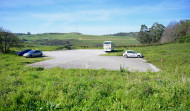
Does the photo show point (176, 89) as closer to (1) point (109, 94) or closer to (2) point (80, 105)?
(1) point (109, 94)

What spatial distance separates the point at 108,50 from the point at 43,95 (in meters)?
30.4

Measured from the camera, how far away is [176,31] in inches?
2736

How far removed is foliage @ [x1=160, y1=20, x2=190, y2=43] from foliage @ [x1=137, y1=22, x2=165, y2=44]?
3786 mm

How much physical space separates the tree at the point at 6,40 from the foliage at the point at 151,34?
7229 cm

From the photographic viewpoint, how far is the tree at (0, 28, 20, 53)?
89.2 ft

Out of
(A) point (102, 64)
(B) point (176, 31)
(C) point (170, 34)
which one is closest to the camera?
(A) point (102, 64)

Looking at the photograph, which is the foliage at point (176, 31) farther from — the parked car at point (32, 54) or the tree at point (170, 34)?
the parked car at point (32, 54)

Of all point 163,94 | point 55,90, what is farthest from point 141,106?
point 55,90

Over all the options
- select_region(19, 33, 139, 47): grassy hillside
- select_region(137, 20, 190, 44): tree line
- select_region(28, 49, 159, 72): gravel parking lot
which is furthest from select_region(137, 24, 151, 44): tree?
select_region(28, 49, 159, 72): gravel parking lot

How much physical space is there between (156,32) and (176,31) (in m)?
12.0

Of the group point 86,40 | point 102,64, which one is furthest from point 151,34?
point 102,64

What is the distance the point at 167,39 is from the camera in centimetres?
7219

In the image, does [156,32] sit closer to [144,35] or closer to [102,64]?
[144,35]

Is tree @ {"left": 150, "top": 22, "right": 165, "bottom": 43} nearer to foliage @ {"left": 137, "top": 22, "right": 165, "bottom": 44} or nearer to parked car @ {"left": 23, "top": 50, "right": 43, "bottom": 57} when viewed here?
foliage @ {"left": 137, "top": 22, "right": 165, "bottom": 44}
